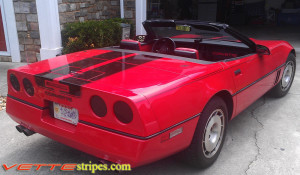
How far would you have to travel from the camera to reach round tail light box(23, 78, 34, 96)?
248cm

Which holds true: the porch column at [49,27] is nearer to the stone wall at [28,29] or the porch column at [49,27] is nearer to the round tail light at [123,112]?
the stone wall at [28,29]

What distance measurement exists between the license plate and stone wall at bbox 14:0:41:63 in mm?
4531

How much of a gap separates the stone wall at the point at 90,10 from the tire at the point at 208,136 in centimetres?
487

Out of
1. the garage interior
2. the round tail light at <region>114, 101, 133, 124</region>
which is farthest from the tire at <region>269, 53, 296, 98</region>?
the garage interior

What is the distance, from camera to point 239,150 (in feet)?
9.91

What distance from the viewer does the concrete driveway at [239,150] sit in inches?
105

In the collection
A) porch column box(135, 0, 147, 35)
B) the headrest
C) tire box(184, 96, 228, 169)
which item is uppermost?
porch column box(135, 0, 147, 35)

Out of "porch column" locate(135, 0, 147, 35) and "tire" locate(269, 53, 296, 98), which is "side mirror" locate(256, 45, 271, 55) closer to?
"tire" locate(269, 53, 296, 98)

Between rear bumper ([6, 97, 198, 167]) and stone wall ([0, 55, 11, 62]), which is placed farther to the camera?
stone wall ([0, 55, 11, 62])

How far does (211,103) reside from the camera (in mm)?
2520

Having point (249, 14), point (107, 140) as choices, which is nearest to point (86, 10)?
point (107, 140)

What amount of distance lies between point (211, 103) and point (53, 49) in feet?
15.3

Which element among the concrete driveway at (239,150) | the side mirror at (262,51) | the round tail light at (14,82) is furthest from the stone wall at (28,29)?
the side mirror at (262,51)

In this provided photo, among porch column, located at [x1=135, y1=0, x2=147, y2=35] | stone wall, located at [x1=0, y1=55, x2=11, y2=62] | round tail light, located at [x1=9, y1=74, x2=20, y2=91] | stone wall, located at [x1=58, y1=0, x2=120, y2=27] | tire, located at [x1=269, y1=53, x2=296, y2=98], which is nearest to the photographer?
round tail light, located at [x1=9, y1=74, x2=20, y2=91]
